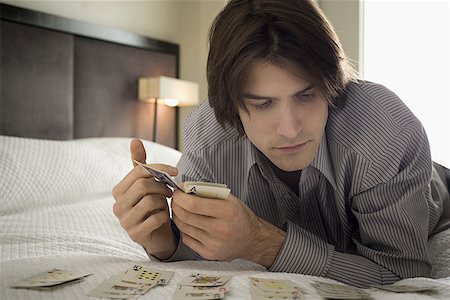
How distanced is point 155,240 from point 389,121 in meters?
0.59

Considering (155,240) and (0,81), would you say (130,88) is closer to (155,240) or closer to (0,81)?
(0,81)

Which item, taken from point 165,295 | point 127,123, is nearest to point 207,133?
point 165,295

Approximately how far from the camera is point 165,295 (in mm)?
804

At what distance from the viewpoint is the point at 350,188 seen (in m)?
1.17

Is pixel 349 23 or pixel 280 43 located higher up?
pixel 349 23

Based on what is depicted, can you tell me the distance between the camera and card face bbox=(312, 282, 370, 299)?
81 centimetres

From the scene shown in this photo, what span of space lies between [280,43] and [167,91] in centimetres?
209

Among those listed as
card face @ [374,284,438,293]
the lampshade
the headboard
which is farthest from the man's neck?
the lampshade

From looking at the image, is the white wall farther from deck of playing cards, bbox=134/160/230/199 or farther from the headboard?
deck of playing cards, bbox=134/160/230/199

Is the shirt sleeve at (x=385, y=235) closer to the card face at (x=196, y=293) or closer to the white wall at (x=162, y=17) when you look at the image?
the card face at (x=196, y=293)

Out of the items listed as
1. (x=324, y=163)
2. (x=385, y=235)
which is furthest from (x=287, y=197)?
(x=385, y=235)

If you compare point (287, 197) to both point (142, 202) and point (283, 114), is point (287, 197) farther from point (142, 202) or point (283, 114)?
point (142, 202)

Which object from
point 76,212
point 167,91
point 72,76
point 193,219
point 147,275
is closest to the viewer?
point 147,275

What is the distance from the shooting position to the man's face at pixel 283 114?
1.07m
